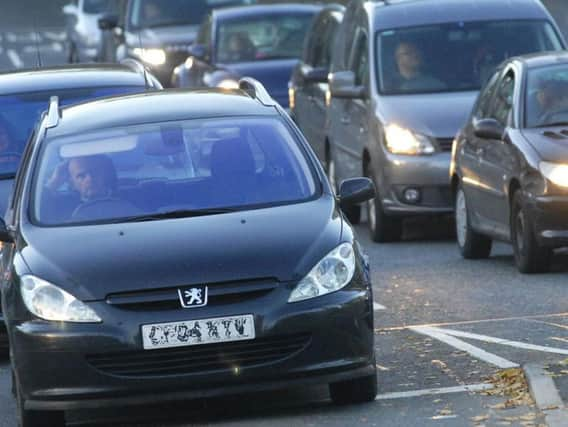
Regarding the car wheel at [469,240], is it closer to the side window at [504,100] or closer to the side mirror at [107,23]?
the side window at [504,100]

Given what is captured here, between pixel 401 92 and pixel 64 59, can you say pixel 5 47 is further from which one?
pixel 401 92

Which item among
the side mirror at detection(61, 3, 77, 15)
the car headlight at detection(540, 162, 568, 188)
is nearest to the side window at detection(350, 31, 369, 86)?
the car headlight at detection(540, 162, 568, 188)

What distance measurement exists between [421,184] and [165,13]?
1494 centimetres

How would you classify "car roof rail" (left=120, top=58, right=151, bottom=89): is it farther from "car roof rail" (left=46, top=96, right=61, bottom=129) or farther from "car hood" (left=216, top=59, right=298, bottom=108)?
"car hood" (left=216, top=59, right=298, bottom=108)

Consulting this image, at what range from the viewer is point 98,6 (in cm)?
4059

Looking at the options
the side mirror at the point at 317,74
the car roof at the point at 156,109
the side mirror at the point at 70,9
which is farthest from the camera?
the side mirror at the point at 70,9

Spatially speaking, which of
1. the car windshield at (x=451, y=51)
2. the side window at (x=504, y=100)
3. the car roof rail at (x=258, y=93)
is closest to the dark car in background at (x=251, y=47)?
the car windshield at (x=451, y=51)

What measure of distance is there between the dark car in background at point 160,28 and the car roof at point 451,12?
1119cm

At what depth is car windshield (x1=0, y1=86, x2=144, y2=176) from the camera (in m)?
13.8

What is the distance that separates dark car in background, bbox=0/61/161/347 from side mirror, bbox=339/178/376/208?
3465mm

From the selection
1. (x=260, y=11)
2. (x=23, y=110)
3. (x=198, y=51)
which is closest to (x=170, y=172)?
(x=23, y=110)

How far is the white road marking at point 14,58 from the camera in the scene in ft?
146

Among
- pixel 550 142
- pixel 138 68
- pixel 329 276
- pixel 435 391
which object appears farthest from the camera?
pixel 550 142

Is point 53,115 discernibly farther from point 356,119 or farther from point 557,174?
point 356,119
